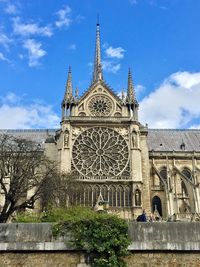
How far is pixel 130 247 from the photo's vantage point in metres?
13.0

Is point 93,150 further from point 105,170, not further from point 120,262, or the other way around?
point 120,262

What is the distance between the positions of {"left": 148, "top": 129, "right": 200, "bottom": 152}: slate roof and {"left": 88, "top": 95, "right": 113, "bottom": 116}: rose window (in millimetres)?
11553

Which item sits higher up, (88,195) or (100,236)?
(88,195)

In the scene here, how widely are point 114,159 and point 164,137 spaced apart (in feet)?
60.7

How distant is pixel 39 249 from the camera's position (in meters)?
12.9

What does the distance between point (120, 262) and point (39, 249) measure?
2.90 meters

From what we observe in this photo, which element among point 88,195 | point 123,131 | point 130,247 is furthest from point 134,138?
point 130,247

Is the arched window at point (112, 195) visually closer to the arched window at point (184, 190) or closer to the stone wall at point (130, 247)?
the arched window at point (184, 190)

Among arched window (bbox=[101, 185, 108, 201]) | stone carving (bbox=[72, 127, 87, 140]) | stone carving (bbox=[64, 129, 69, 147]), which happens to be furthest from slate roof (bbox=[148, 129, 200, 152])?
stone carving (bbox=[64, 129, 69, 147])

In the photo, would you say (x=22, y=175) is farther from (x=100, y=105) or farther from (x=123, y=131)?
(x=100, y=105)

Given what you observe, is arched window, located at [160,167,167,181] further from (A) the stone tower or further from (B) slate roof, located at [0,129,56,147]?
(B) slate roof, located at [0,129,56,147]

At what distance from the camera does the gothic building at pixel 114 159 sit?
40.0m

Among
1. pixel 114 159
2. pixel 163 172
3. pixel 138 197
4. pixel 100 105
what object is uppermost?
pixel 100 105

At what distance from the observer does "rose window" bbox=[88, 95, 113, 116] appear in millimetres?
44781
